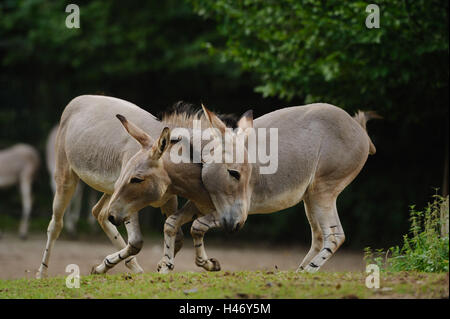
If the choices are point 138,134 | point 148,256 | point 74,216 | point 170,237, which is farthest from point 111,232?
point 74,216

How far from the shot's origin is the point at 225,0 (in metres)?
11.5

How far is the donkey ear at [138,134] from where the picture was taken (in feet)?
21.7

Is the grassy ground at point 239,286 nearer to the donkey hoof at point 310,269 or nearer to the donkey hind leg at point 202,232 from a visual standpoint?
Answer: the donkey hind leg at point 202,232

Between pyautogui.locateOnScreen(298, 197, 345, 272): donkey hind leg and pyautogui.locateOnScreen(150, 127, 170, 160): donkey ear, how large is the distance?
5.83ft

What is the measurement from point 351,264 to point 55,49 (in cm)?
947

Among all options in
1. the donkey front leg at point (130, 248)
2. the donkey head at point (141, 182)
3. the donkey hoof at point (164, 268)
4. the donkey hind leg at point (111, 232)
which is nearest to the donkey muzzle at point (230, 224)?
the donkey head at point (141, 182)

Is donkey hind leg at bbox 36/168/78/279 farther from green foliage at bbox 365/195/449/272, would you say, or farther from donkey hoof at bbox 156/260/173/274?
green foliage at bbox 365/195/449/272

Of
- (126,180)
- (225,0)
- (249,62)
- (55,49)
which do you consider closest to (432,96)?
(249,62)

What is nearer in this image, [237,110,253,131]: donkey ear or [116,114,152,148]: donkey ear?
[116,114,152,148]: donkey ear

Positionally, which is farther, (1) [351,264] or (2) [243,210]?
(1) [351,264]

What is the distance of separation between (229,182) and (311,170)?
3.65 feet

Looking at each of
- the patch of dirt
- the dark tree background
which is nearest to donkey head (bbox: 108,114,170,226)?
the dark tree background

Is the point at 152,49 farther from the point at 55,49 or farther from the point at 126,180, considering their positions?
the point at 126,180

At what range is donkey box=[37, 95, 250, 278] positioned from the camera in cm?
640
